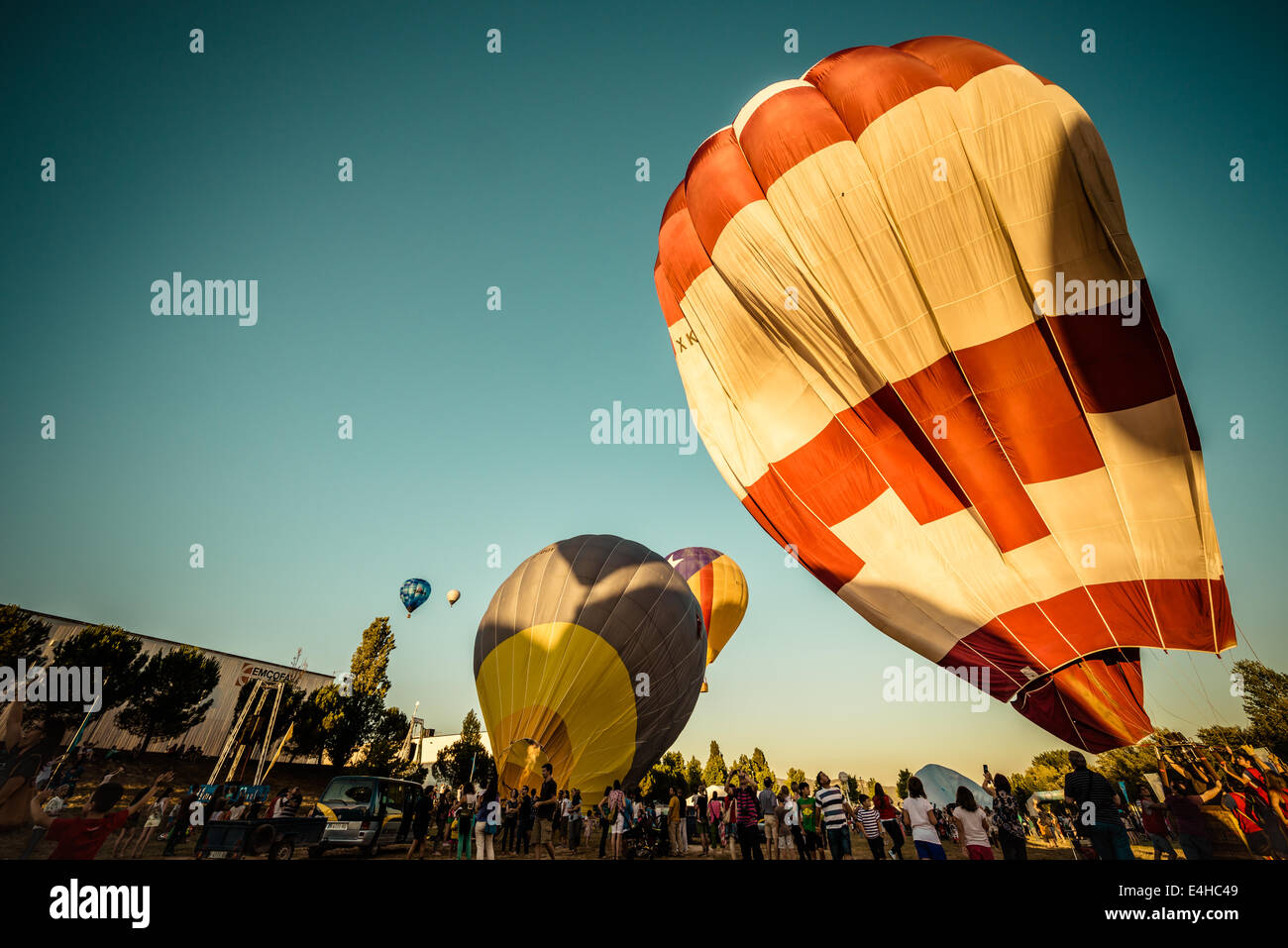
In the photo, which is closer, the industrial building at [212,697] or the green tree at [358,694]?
the industrial building at [212,697]

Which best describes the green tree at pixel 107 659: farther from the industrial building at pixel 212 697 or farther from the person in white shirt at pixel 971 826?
the person in white shirt at pixel 971 826

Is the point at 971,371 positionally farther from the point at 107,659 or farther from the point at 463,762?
the point at 463,762

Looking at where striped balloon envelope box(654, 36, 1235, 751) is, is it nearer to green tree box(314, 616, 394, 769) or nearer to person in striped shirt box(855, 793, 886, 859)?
person in striped shirt box(855, 793, 886, 859)

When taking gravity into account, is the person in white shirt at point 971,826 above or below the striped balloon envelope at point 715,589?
below

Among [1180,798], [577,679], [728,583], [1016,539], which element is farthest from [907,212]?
[728,583]

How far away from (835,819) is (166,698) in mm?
43297

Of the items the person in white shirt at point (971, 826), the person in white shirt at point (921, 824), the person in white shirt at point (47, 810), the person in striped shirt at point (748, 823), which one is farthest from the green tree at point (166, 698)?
the person in white shirt at point (971, 826)

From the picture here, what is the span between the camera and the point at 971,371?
27.7 feet

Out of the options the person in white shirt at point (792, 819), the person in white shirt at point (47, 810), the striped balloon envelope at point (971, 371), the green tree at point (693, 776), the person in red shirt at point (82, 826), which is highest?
the striped balloon envelope at point (971, 371)

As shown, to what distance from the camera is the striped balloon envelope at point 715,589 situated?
79.6ft

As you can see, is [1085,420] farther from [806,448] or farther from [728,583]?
[728,583]

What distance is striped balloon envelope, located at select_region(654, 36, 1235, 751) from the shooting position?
25.0ft

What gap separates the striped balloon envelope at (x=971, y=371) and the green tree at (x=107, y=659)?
41981mm
